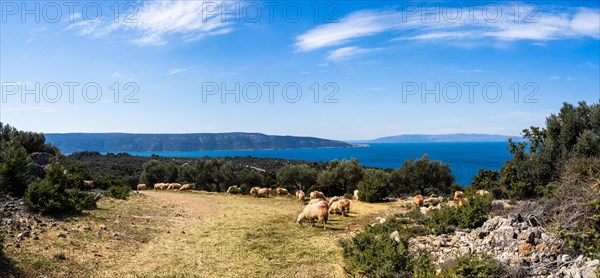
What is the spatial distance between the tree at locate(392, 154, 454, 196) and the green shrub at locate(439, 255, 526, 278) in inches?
1253

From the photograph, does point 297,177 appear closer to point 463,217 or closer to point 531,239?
point 463,217

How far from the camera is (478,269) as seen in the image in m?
8.79

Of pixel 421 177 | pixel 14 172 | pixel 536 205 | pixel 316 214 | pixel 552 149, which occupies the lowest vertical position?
pixel 421 177

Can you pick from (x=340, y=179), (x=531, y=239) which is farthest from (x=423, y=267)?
(x=340, y=179)

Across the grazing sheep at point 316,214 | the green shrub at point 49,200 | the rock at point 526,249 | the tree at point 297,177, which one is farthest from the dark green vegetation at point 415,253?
the tree at point 297,177

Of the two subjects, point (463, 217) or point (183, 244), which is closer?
point (463, 217)

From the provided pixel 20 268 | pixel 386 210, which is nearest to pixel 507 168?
pixel 386 210

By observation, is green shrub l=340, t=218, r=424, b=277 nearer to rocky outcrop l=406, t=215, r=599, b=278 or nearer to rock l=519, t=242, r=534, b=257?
rocky outcrop l=406, t=215, r=599, b=278

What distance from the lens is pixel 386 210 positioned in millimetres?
21875

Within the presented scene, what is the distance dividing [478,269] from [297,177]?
31.4 m

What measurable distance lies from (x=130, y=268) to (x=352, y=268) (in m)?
6.80

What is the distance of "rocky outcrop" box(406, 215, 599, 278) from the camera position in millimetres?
8727

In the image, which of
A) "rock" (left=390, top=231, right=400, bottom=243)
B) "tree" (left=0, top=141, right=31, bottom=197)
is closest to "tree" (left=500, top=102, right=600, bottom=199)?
"rock" (left=390, top=231, right=400, bottom=243)

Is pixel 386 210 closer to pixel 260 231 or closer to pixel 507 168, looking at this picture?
pixel 260 231
